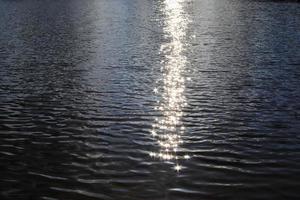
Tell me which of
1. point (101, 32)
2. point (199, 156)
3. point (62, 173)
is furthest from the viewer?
point (101, 32)

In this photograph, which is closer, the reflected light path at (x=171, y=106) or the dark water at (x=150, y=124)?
the dark water at (x=150, y=124)

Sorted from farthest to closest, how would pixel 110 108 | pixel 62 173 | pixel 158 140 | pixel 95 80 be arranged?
pixel 95 80
pixel 110 108
pixel 158 140
pixel 62 173

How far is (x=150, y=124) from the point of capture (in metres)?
23.6

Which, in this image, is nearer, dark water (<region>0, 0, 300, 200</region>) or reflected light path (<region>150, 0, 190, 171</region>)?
dark water (<region>0, 0, 300, 200</region>)

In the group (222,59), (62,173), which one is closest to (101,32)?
(222,59)

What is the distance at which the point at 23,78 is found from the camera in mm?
35625

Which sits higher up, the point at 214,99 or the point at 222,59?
the point at 222,59

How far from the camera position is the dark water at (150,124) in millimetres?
16797

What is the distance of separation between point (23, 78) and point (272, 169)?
2221 cm

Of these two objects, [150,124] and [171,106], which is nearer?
[150,124]

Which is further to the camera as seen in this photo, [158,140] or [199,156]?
[158,140]

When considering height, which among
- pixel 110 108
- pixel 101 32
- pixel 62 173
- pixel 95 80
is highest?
pixel 101 32

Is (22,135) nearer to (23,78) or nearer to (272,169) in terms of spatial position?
(272,169)

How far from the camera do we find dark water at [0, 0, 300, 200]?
16.8 meters
